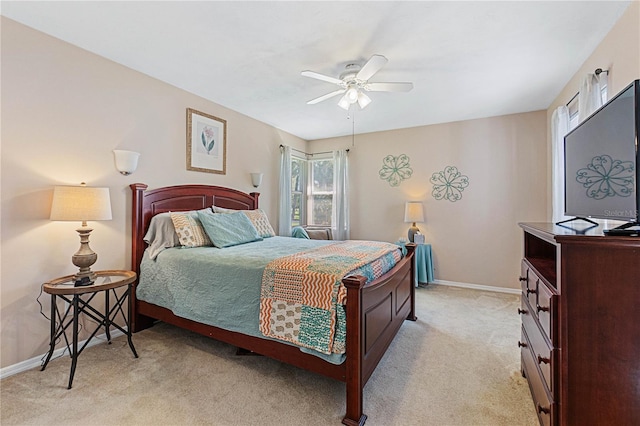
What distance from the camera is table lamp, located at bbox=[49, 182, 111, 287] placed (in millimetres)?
2012

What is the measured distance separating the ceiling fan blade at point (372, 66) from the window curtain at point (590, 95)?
1634 mm

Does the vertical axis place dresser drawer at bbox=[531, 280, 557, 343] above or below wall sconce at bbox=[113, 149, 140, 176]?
below

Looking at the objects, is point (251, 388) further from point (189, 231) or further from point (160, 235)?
point (160, 235)

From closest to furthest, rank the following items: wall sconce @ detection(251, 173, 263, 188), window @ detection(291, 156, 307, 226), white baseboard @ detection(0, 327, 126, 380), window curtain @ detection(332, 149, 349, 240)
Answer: white baseboard @ detection(0, 327, 126, 380) < wall sconce @ detection(251, 173, 263, 188) < window curtain @ detection(332, 149, 349, 240) < window @ detection(291, 156, 307, 226)

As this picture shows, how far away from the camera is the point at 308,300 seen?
170 centimetres

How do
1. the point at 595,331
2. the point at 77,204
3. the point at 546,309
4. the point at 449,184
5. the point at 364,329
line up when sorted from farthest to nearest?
the point at 449,184 → the point at 77,204 → the point at 364,329 → the point at 546,309 → the point at 595,331

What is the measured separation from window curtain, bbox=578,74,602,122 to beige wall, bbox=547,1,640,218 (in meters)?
0.07

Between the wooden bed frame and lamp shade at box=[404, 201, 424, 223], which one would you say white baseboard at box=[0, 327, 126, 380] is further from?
lamp shade at box=[404, 201, 424, 223]

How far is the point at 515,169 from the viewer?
12.8 feet

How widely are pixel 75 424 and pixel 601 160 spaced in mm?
3133

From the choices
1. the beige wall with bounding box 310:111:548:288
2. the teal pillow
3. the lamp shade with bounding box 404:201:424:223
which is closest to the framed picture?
the teal pillow

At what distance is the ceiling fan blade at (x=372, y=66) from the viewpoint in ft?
6.67

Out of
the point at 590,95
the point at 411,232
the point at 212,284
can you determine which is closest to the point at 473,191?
the point at 411,232

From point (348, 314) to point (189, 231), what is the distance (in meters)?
1.86
